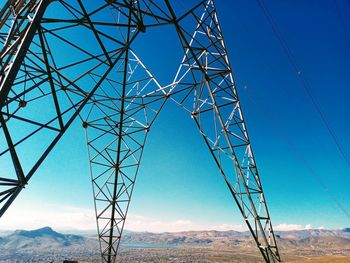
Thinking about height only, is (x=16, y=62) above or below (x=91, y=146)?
below

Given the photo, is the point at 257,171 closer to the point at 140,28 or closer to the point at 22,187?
the point at 140,28

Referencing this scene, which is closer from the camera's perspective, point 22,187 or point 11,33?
point 22,187

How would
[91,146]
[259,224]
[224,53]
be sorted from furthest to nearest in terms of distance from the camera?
[91,146], [224,53], [259,224]

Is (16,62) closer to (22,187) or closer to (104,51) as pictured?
(22,187)

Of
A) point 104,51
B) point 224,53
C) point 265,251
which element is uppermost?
point 224,53

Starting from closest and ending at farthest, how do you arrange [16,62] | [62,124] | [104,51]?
[16,62]
[62,124]
[104,51]

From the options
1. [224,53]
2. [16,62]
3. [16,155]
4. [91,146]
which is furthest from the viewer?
[91,146]

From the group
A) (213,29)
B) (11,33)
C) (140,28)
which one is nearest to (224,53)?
(213,29)

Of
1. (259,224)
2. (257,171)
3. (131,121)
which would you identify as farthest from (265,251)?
(131,121)

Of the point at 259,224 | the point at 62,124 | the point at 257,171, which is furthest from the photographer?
the point at 257,171
